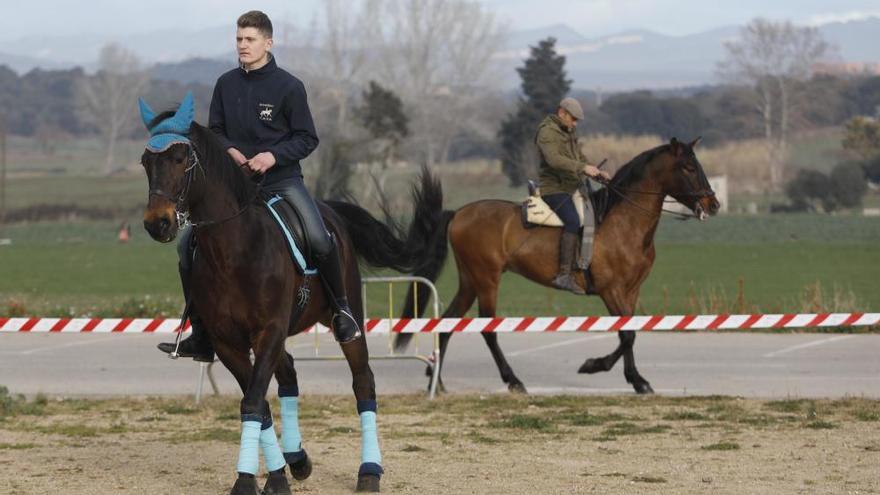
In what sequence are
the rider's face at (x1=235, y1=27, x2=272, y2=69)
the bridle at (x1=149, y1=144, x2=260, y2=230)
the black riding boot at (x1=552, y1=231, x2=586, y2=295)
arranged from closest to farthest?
1. the bridle at (x1=149, y1=144, x2=260, y2=230)
2. the rider's face at (x1=235, y1=27, x2=272, y2=69)
3. the black riding boot at (x1=552, y1=231, x2=586, y2=295)

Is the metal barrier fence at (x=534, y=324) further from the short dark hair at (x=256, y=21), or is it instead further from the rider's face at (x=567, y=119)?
the short dark hair at (x=256, y=21)

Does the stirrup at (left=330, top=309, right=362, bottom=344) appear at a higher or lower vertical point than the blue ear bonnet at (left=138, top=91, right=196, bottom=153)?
lower

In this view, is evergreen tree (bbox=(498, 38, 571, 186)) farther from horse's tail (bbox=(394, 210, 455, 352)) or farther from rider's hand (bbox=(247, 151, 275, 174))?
rider's hand (bbox=(247, 151, 275, 174))

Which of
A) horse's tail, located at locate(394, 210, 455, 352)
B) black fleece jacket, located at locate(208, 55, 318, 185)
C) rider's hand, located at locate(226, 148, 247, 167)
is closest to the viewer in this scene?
rider's hand, located at locate(226, 148, 247, 167)

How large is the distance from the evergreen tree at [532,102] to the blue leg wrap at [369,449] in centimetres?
7738

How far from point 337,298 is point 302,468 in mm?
1058

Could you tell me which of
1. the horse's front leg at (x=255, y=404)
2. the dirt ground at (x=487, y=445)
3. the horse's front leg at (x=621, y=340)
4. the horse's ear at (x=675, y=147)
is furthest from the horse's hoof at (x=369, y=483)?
the horse's ear at (x=675, y=147)

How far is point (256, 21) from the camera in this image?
880cm

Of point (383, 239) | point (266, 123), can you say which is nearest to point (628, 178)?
point (383, 239)

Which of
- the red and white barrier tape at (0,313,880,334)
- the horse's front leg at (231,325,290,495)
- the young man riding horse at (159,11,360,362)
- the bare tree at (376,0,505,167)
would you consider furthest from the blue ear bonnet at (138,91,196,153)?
the bare tree at (376,0,505,167)

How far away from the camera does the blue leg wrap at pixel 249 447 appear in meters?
8.32

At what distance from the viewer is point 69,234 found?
7156cm

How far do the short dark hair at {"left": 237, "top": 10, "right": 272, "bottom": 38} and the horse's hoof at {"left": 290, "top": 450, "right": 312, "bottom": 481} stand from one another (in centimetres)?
255

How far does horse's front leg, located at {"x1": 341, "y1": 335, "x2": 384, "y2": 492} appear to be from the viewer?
9.01 m
